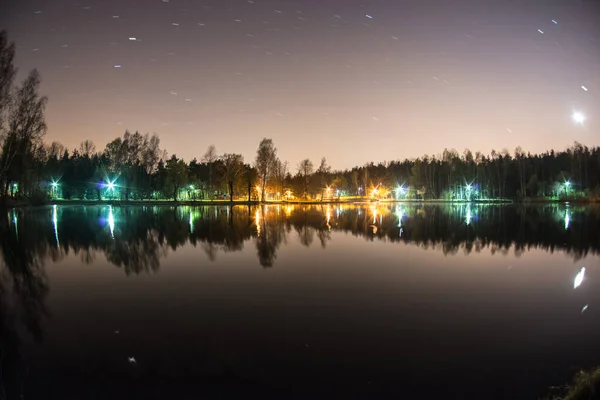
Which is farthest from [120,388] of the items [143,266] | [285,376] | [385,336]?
[143,266]

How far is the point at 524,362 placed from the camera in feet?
Result: 20.1

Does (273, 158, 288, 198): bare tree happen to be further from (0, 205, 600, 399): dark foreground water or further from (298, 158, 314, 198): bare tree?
(0, 205, 600, 399): dark foreground water

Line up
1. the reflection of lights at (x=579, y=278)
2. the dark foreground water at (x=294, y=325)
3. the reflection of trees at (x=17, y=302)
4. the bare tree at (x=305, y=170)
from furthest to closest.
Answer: the bare tree at (x=305, y=170), the reflection of lights at (x=579, y=278), the reflection of trees at (x=17, y=302), the dark foreground water at (x=294, y=325)

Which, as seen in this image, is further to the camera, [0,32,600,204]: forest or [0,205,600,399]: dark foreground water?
[0,32,600,204]: forest

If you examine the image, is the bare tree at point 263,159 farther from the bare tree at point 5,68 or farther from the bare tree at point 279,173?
the bare tree at point 5,68

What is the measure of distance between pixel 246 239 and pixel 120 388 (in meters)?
16.0

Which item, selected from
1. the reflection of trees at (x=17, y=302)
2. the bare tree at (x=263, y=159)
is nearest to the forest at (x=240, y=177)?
the bare tree at (x=263, y=159)

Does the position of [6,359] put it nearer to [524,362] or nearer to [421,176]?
[524,362]

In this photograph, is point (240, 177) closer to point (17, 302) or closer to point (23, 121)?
point (23, 121)

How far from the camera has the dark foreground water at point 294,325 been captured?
547cm

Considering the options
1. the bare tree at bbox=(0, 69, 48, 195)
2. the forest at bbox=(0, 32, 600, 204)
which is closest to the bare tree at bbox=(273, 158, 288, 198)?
the forest at bbox=(0, 32, 600, 204)

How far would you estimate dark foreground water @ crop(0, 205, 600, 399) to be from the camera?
18.0 ft

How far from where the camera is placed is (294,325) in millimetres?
7586

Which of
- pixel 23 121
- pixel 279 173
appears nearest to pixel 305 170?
pixel 279 173
